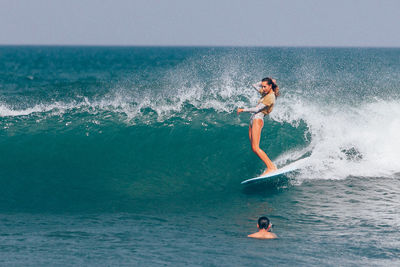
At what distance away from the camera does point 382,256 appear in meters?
5.80

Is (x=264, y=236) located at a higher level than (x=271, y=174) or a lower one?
lower

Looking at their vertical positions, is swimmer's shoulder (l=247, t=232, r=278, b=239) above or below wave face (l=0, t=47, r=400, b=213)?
below

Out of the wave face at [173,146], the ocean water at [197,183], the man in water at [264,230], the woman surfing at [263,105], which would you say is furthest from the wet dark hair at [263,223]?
the wave face at [173,146]

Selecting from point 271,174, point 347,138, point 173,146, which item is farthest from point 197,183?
point 347,138

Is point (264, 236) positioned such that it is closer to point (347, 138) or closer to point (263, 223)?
point (263, 223)

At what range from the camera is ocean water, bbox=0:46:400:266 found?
242 inches

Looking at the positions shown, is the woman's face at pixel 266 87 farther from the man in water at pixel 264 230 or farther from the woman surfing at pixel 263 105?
the man in water at pixel 264 230

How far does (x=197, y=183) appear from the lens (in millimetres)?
9711

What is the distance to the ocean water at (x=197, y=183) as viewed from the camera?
20.1ft

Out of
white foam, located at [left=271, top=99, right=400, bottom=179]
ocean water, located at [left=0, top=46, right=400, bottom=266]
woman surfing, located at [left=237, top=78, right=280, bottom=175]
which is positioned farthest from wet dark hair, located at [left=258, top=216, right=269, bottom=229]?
white foam, located at [left=271, top=99, right=400, bottom=179]

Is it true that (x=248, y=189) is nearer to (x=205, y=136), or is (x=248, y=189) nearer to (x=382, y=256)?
(x=205, y=136)

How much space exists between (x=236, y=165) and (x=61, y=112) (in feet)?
18.1

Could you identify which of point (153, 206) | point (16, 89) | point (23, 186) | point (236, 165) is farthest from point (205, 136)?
point (16, 89)

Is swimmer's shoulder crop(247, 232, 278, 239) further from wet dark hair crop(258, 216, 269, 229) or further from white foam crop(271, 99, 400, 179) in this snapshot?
white foam crop(271, 99, 400, 179)
